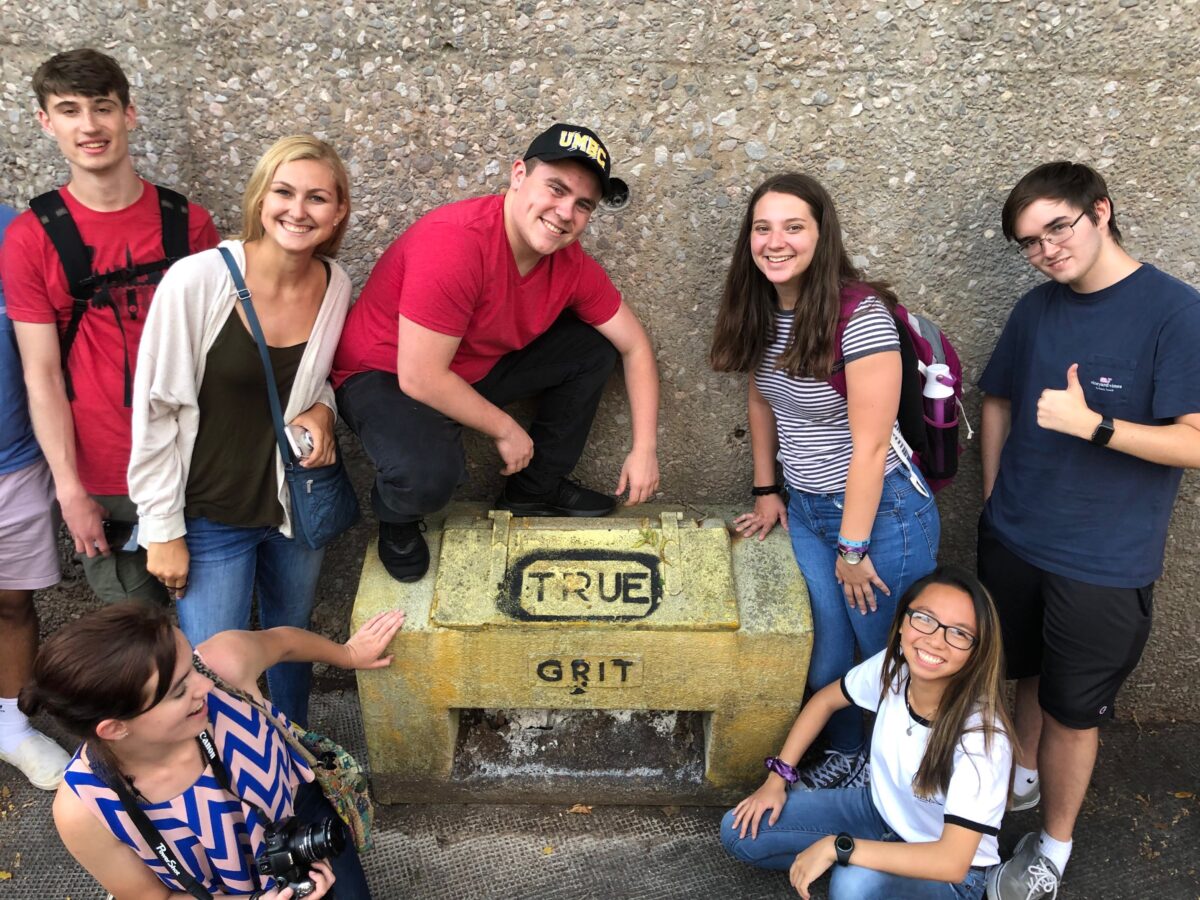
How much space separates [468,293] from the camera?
242 cm

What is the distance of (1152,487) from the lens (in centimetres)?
254

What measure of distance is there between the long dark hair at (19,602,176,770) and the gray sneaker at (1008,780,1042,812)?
9.19 feet

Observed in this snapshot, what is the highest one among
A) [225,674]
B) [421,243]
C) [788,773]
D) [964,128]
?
[964,128]

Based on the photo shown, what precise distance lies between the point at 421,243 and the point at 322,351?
0.44 meters

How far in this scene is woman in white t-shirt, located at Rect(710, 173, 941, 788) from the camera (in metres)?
2.50

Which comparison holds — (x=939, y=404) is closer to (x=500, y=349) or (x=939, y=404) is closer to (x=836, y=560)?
(x=836, y=560)

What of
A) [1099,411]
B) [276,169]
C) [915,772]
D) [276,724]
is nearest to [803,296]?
[1099,411]

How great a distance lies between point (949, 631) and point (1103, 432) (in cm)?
71

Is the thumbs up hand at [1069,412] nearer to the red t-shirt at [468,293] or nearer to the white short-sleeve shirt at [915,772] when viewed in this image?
the white short-sleeve shirt at [915,772]

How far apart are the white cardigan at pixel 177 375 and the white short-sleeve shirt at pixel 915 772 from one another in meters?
1.93

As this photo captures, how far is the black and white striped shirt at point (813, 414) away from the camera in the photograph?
250cm

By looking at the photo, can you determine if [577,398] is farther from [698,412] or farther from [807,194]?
[807,194]

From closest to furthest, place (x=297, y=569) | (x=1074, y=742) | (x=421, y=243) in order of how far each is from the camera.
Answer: (x=421, y=243) → (x=1074, y=742) → (x=297, y=569)

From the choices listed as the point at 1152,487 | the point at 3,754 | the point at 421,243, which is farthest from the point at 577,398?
the point at 3,754
